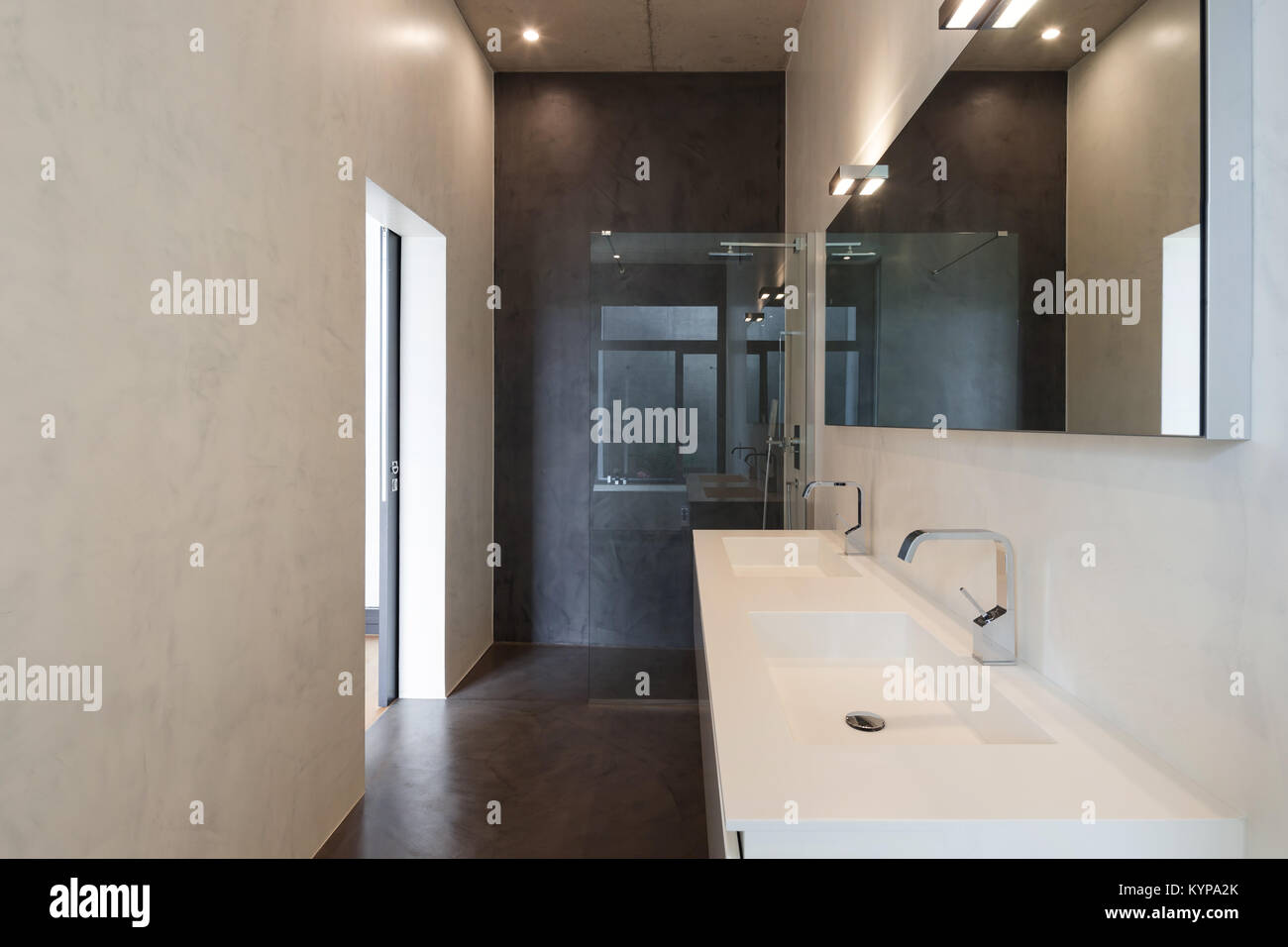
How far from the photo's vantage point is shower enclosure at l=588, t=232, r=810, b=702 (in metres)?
3.11

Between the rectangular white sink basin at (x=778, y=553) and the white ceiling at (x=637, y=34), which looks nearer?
the rectangular white sink basin at (x=778, y=553)

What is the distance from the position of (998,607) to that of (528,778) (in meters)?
1.86

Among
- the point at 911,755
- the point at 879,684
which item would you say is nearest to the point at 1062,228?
the point at 911,755

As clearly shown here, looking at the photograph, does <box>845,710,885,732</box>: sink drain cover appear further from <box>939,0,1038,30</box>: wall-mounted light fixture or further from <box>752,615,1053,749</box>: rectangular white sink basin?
<box>939,0,1038,30</box>: wall-mounted light fixture

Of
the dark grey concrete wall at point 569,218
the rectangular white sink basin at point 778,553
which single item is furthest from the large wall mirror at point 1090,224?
the dark grey concrete wall at point 569,218

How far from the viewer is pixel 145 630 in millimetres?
1390

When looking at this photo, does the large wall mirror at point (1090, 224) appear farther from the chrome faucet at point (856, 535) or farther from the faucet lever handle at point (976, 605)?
the chrome faucet at point (856, 535)

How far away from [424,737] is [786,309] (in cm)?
226

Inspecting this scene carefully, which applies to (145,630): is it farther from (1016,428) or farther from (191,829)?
(1016,428)

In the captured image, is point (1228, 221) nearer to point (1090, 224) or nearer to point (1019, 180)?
point (1090, 224)

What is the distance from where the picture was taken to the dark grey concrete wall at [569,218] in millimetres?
4074

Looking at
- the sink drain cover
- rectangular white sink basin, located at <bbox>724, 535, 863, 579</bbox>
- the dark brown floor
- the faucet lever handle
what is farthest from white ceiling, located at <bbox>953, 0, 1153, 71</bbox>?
the dark brown floor

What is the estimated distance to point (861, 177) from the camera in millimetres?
2107

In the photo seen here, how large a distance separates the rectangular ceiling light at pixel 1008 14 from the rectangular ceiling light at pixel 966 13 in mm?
12
